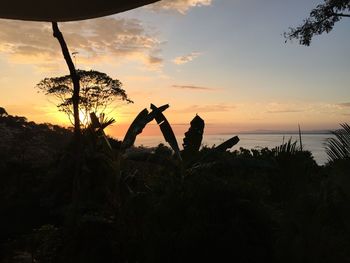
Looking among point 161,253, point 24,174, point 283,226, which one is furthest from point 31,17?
point 24,174

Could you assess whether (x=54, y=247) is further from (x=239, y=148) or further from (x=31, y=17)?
(x=239, y=148)

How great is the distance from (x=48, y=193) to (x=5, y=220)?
1.23m

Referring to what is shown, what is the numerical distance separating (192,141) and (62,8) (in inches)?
139

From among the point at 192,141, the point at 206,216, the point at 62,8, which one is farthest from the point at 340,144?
the point at 192,141

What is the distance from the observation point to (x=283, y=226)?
3611 mm

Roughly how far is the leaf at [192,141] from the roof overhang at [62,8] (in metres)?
3.26

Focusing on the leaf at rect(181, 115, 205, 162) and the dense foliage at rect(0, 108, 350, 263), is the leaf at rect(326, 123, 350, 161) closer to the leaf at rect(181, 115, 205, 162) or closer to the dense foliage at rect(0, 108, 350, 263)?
the dense foliage at rect(0, 108, 350, 263)

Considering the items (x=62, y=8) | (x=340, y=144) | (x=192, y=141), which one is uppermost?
(x=62, y=8)

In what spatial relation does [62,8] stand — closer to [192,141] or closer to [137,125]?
[192,141]

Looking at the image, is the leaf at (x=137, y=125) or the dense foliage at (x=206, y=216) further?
the leaf at (x=137, y=125)

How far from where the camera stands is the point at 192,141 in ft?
20.0

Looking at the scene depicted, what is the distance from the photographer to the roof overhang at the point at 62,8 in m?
2.86

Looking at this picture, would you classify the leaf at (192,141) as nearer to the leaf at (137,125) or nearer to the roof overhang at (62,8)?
the leaf at (137,125)

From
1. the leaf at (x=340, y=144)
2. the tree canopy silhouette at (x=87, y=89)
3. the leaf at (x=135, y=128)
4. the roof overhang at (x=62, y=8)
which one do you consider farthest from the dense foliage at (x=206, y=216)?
the tree canopy silhouette at (x=87, y=89)
